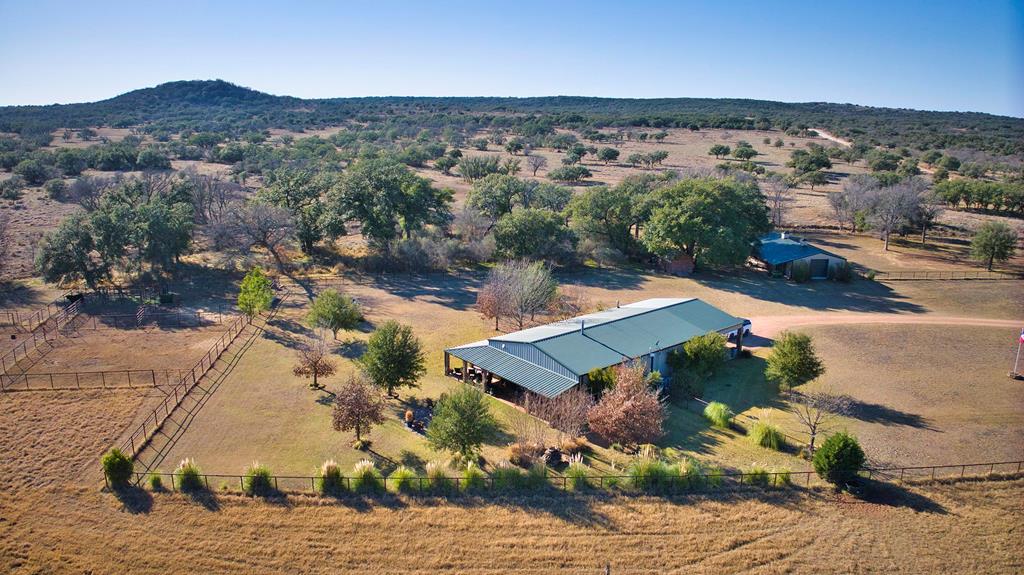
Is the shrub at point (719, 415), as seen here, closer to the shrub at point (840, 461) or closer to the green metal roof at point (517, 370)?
the shrub at point (840, 461)

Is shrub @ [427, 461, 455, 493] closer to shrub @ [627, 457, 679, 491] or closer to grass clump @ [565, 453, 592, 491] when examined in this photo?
grass clump @ [565, 453, 592, 491]

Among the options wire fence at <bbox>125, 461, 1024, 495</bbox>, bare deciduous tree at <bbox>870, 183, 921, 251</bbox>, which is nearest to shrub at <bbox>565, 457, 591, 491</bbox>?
wire fence at <bbox>125, 461, 1024, 495</bbox>

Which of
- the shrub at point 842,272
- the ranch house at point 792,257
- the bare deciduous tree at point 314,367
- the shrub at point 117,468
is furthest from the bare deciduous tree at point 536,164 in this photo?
the shrub at point 117,468

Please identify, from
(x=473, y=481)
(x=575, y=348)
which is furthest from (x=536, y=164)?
(x=473, y=481)

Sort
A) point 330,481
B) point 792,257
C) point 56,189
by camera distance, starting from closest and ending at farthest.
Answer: point 330,481
point 792,257
point 56,189

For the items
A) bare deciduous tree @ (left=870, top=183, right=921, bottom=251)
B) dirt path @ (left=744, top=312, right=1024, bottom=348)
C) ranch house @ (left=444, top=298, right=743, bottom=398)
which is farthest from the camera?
bare deciduous tree @ (left=870, top=183, right=921, bottom=251)

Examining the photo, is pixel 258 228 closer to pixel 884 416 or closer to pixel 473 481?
pixel 473 481
